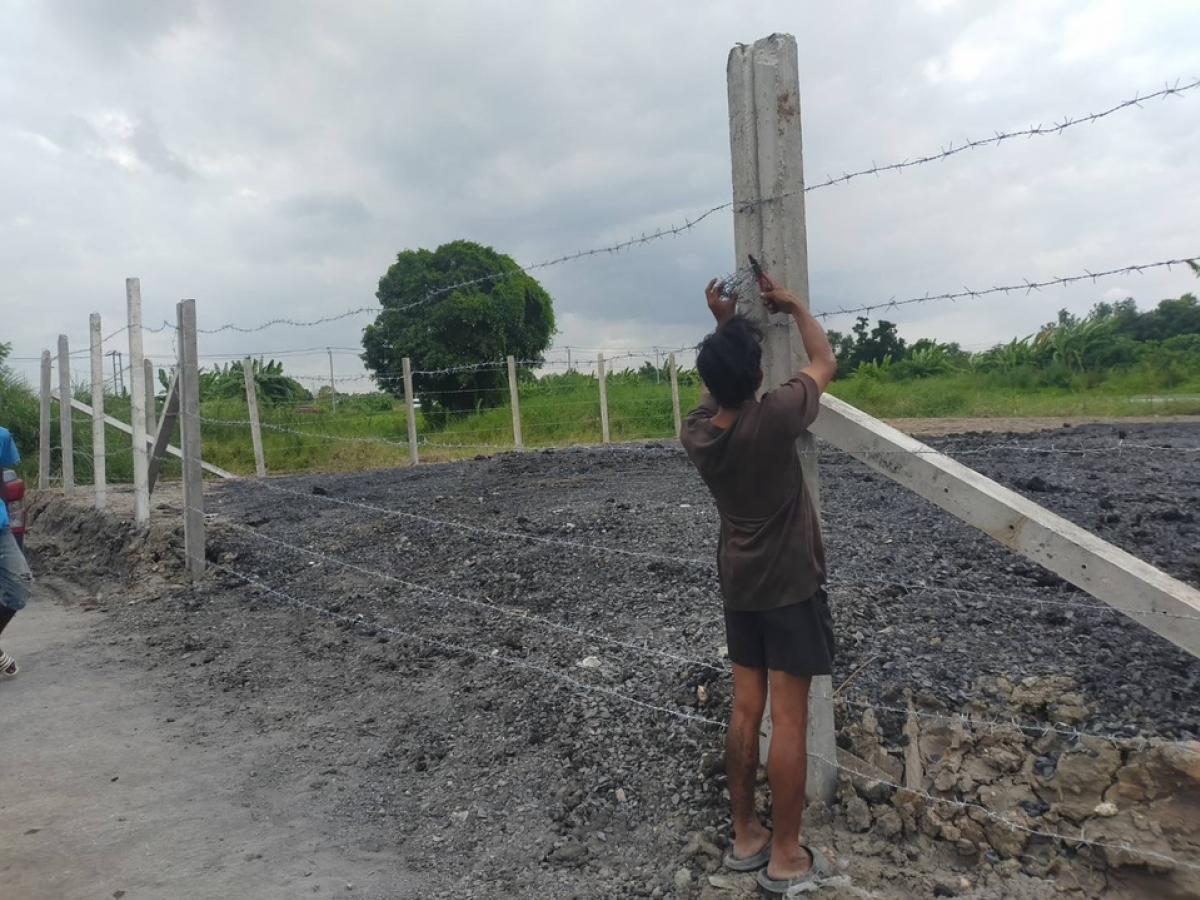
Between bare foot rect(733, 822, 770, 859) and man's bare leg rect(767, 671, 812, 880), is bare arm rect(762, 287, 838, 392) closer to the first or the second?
man's bare leg rect(767, 671, 812, 880)

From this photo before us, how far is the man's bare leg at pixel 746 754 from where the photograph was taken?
2.84 m

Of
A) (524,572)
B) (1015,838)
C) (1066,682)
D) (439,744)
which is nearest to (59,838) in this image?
(439,744)

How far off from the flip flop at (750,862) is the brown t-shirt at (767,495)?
78 cm

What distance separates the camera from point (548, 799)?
3549 mm

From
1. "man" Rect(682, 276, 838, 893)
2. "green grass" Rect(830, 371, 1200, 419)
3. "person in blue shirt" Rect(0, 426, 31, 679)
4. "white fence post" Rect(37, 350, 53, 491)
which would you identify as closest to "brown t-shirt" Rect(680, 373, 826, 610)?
"man" Rect(682, 276, 838, 893)

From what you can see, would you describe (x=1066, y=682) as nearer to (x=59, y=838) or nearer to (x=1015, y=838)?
(x=1015, y=838)

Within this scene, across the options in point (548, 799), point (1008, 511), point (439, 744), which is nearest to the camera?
point (1008, 511)

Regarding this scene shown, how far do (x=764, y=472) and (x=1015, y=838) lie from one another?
1324 mm

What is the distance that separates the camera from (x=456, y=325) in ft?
68.8

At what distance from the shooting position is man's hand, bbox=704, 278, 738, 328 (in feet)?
9.61

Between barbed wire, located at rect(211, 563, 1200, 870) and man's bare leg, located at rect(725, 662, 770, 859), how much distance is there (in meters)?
0.30

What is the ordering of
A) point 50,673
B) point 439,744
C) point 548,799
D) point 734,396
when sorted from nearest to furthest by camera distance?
point 734,396, point 548,799, point 439,744, point 50,673

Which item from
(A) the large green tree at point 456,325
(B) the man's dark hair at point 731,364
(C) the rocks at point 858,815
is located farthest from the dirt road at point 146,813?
(A) the large green tree at point 456,325

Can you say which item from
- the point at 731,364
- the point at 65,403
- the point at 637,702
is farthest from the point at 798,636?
the point at 65,403
